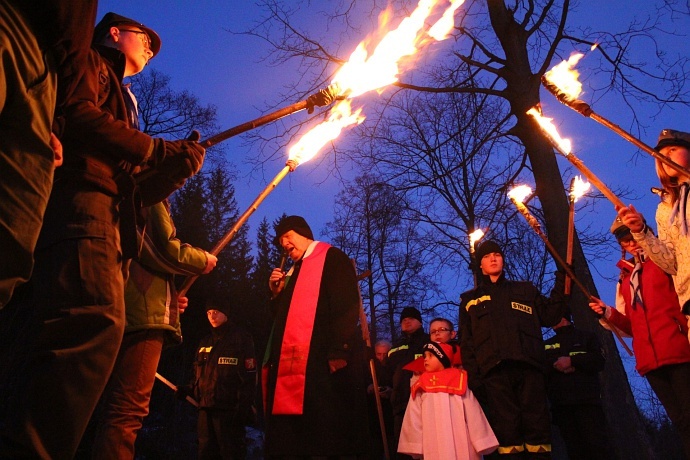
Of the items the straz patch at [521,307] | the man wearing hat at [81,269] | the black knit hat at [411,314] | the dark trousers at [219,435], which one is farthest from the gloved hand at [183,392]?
the man wearing hat at [81,269]

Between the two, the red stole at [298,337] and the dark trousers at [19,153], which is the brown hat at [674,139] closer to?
the red stole at [298,337]

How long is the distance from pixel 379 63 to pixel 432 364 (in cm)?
344

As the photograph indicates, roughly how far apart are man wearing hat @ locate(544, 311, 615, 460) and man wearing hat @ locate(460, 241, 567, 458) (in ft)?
3.71

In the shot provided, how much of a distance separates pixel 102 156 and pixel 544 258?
1985 centimetres

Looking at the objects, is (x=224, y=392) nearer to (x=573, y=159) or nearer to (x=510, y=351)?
(x=510, y=351)

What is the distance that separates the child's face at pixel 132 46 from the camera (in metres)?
3.31

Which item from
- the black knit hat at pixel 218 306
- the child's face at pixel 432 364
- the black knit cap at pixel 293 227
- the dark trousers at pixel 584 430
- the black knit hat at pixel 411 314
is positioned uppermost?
the black knit hat at pixel 411 314

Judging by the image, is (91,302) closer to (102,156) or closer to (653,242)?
(102,156)

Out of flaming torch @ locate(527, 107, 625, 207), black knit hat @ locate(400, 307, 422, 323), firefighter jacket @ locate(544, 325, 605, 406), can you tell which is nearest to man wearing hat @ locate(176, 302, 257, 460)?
black knit hat @ locate(400, 307, 422, 323)

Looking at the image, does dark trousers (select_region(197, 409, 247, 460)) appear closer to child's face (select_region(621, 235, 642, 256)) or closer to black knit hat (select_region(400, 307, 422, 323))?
black knit hat (select_region(400, 307, 422, 323))

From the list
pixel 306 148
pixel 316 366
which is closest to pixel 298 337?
pixel 316 366

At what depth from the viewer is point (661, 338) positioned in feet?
14.3

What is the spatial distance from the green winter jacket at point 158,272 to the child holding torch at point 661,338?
3.27 metres

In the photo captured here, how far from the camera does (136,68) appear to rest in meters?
3.39
